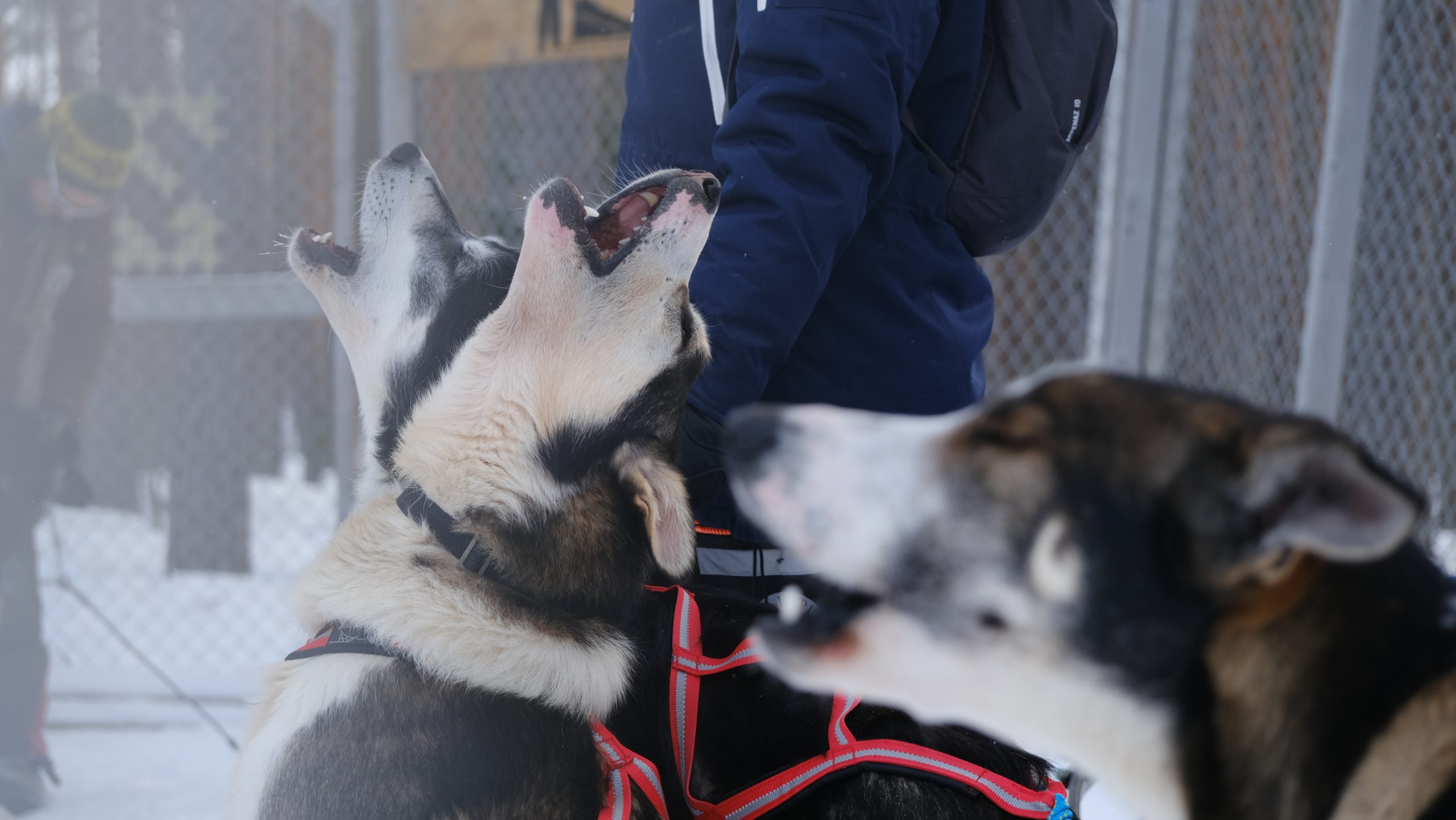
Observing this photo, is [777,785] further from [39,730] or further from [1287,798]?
[39,730]

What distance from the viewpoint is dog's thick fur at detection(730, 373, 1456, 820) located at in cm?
107

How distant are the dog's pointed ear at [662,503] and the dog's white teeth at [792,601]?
21 cm

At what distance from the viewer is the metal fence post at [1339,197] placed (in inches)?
164

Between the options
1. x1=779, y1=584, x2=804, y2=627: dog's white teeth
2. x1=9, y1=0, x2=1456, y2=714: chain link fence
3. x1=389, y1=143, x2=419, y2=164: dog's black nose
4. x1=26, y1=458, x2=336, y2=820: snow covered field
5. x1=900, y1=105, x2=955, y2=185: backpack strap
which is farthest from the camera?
x1=9, y1=0, x2=1456, y2=714: chain link fence

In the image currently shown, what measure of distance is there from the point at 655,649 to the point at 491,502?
16.9 inches

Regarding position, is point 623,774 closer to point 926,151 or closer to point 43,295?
point 926,151

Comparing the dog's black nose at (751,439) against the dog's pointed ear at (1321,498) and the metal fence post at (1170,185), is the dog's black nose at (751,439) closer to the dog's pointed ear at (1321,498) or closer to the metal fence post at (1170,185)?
the dog's pointed ear at (1321,498)

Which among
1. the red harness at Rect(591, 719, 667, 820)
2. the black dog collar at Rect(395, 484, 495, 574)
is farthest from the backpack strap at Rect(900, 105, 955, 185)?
the red harness at Rect(591, 719, 667, 820)

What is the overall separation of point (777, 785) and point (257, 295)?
3632mm

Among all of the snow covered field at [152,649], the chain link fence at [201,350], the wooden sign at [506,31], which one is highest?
the wooden sign at [506,31]

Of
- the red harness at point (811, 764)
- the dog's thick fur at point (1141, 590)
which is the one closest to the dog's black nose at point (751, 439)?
the dog's thick fur at point (1141, 590)

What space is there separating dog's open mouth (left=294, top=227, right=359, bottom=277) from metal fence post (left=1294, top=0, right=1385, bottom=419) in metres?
3.78

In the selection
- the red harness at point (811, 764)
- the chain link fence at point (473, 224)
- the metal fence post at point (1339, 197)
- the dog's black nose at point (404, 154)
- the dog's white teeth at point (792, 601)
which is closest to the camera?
the red harness at point (811, 764)

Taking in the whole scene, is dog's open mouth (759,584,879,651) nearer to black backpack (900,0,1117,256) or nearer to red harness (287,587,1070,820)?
red harness (287,587,1070,820)
